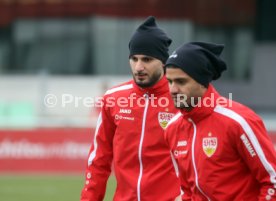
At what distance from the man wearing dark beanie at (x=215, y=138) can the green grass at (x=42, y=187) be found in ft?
26.0

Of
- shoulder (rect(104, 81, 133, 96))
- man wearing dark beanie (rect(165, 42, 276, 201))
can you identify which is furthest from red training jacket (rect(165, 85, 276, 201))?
shoulder (rect(104, 81, 133, 96))

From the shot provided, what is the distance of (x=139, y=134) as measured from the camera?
7.13 m

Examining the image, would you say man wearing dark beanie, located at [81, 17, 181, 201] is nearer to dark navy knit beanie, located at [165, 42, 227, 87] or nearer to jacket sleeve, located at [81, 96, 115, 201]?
jacket sleeve, located at [81, 96, 115, 201]

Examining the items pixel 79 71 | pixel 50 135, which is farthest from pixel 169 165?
pixel 79 71

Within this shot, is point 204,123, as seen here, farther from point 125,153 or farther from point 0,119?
point 0,119

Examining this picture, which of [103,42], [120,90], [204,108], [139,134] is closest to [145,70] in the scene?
[120,90]

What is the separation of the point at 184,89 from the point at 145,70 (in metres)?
1.24

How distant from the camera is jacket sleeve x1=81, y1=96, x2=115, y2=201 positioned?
23.7ft

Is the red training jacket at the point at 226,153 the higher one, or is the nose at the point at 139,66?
the nose at the point at 139,66

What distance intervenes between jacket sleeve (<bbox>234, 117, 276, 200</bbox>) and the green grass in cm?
822

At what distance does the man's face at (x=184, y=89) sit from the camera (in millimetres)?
5777

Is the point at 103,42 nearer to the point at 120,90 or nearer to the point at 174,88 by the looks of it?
the point at 120,90

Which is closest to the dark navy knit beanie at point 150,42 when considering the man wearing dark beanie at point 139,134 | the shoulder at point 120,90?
the man wearing dark beanie at point 139,134

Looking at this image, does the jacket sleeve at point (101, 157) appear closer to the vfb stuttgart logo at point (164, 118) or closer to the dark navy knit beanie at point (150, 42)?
the vfb stuttgart logo at point (164, 118)
